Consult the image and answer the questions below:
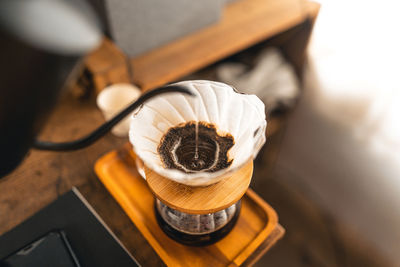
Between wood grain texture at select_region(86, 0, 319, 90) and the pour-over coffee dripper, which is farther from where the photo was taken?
wood grain texture at select_region(86, 0, 319, 90)

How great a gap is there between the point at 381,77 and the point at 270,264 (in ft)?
2.85

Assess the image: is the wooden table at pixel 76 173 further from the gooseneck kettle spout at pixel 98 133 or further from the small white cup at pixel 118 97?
the gooseneck kettle spout at pixel 98 133

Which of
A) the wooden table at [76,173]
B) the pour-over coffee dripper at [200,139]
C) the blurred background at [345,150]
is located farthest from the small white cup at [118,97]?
the blurred background at [345,150]

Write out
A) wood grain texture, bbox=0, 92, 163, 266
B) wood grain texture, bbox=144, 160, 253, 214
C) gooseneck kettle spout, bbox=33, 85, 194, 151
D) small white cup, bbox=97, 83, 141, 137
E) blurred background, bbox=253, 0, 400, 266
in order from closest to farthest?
gooseneck kettle spout, bbox=33, 85, 194, 151 < wood grain texture, bbox=144, 160, 253, 214 < wood grain texture, bbox=0, 92, 163, 266 < small white cup, bbox=97, 83, 141, 137 < blurred background, bbox=253, 0, 400, 266

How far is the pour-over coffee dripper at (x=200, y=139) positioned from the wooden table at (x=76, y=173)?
0.17 metres

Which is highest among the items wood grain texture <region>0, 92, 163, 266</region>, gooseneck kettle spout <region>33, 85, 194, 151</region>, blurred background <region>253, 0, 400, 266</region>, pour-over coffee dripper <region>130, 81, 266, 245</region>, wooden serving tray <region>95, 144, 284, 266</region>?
gooseneck kettle spout <region>33, 85, 194, 151</region>

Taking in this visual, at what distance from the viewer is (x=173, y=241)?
602mm

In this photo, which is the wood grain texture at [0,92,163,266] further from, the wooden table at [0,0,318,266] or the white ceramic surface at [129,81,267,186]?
the white ceramic surface at [129,81,267,186]

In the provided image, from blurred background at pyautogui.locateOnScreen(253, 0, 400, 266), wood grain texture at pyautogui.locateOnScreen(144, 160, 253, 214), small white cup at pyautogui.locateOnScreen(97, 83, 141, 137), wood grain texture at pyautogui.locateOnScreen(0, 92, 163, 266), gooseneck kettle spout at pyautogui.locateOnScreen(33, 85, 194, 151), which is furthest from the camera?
blurred background at pyautogui.locateOnScreen(253, 0, 400, 266)

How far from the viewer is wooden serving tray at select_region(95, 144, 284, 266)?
587 millimetres

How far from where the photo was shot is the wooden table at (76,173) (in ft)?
2.06

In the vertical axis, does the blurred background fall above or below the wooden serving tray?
below

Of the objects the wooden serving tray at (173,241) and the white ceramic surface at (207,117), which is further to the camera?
the wooden serving tray at (173,241)

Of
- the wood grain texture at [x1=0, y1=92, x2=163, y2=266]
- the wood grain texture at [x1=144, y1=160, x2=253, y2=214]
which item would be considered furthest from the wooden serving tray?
the wood grain texture at [x1=144, y1=160, x2=253, y2=214]
